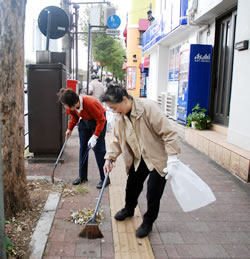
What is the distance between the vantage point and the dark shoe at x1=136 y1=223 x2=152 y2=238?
3.22 metres

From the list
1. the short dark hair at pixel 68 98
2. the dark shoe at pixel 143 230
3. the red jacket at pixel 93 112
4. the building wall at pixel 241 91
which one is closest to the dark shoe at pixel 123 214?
the dark shoe at pixel 143 230

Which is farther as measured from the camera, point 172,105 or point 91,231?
point 172,105

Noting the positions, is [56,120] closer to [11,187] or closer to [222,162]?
[11,187]

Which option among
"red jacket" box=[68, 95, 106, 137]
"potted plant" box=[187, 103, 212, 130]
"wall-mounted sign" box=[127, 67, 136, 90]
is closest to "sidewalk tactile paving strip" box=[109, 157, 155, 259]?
"red jacket" box=[68, 95, 106, 137]

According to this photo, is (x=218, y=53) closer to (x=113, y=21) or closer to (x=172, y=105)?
(x=172, y=105)

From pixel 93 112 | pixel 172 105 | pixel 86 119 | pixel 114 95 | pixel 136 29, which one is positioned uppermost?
pixel 136 29

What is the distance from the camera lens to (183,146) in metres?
7.88

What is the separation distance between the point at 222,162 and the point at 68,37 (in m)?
8.53

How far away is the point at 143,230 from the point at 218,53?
602 centimetres

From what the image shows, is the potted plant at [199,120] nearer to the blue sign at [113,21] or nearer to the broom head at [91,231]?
the broom head at [91,231]

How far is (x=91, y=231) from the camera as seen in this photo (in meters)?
3.13

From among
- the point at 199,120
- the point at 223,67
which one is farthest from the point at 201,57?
the point at 199,120

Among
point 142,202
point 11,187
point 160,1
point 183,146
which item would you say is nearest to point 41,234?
point 11,187

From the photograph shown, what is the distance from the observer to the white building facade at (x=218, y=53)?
546cm
